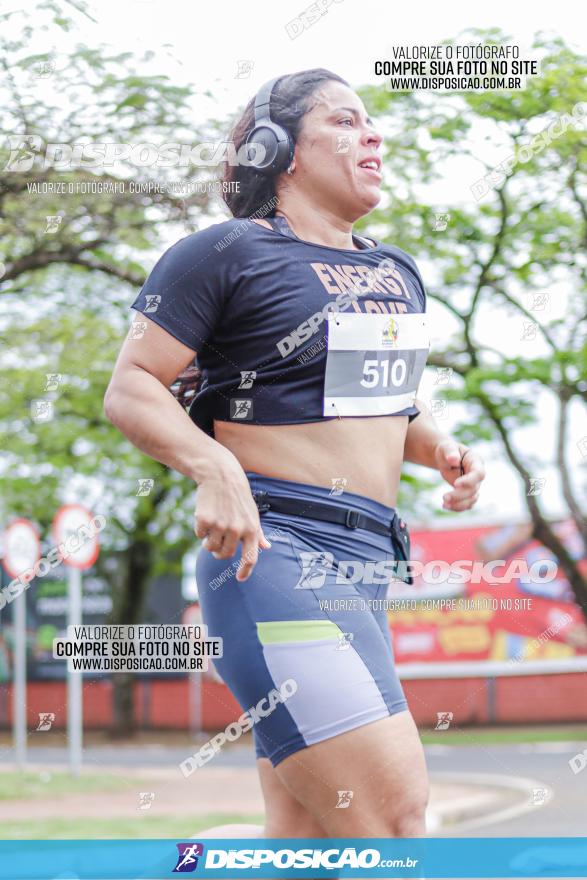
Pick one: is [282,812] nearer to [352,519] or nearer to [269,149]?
[352,519]

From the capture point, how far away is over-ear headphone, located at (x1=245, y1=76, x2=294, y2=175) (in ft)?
7.50

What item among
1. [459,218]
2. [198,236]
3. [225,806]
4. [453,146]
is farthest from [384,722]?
[225,806]

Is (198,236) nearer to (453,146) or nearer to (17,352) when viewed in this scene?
(453,146)

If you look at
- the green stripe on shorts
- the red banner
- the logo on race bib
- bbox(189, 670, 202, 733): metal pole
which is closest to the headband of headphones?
the logo on race bib

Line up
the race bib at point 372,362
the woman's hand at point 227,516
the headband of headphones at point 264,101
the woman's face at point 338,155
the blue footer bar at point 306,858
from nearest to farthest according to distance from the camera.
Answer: the woman's hand at point 227,516, the blue footer bar at point 306,858, the race bib at point 372,362, the woman's face at point 338,155, the headband of headphones at point 264,101

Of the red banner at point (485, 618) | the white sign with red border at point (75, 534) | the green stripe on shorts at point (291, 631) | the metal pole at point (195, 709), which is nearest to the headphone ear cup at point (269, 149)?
the green stripe on shorts at point (291, 631)

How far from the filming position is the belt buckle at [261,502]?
2.05 meters

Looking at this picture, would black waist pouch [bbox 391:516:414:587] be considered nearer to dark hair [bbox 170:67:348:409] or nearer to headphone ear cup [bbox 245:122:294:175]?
dark hair [bbox 170:67:348:409]

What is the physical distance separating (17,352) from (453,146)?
12.9 feet

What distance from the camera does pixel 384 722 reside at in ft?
6.28

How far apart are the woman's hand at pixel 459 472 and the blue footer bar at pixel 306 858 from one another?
611 millimetres

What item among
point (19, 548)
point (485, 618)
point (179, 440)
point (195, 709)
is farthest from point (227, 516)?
point (195, 709)

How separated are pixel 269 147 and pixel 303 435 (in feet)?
1.92

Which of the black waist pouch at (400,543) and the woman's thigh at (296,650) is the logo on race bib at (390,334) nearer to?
the black waist pouch at (400,543)
